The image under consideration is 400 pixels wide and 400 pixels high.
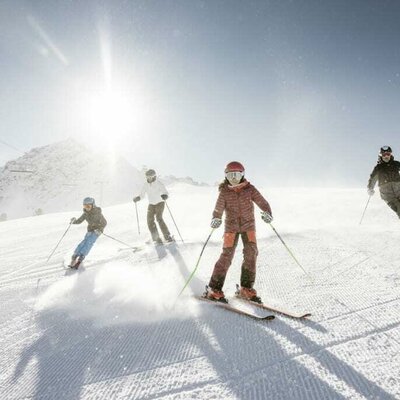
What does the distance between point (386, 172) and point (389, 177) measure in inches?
6.2

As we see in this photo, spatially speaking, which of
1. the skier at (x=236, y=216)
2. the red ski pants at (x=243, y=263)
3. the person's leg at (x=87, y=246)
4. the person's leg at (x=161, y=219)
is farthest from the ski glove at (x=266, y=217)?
the person's leg at (x=161, y=219)

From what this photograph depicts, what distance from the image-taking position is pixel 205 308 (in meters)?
4.14

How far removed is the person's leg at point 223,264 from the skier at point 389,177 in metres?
5.40

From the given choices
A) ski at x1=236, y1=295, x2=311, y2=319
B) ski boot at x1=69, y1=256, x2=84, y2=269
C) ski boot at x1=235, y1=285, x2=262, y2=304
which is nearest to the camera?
ski at x1=236, y1=295, x2=311, y2=319

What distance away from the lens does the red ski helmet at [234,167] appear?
4855mm

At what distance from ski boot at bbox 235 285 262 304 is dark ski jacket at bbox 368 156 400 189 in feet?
19.0

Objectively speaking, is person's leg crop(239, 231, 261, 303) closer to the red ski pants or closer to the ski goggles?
the red ski pants

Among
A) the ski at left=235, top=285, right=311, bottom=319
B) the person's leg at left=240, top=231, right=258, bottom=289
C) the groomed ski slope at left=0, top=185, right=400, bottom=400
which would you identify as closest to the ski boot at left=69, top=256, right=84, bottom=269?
the groomed ski slope at left=0, top=185, right=400, bottom=400

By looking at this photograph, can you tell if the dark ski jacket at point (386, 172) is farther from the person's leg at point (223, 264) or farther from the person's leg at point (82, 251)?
the person's leg at point (82, 251)

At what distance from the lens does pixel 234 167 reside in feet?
15.9

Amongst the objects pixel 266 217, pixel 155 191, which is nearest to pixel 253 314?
pixel 266 217

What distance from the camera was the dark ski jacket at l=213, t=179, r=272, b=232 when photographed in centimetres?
488

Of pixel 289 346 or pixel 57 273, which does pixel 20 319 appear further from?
pixel 289 346

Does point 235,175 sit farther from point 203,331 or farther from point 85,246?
point 85,246
